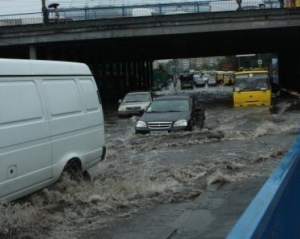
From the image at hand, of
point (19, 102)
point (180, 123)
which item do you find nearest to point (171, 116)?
point (180, 123)

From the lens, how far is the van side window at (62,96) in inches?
296

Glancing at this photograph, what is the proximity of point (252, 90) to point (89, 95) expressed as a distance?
72.8 feet

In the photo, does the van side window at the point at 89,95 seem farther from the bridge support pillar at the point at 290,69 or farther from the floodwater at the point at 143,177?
the bridge support pillar at the point at 290,69

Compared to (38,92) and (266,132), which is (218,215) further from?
(266,132)

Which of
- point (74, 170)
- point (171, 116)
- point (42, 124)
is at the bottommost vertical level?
point (171, 116)

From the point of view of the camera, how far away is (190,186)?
9.32 meters

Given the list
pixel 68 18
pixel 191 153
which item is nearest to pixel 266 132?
pixel 191 153

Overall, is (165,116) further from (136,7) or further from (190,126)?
(136,7)

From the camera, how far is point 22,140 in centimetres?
664

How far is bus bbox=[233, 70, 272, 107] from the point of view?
29641 mm

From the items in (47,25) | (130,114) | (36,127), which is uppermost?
(47,25)

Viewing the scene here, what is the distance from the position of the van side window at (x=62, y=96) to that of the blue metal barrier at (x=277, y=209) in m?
3.66

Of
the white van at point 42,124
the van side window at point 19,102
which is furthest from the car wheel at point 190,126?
the van side window at point 19,102

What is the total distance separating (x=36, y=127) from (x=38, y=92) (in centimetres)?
52
